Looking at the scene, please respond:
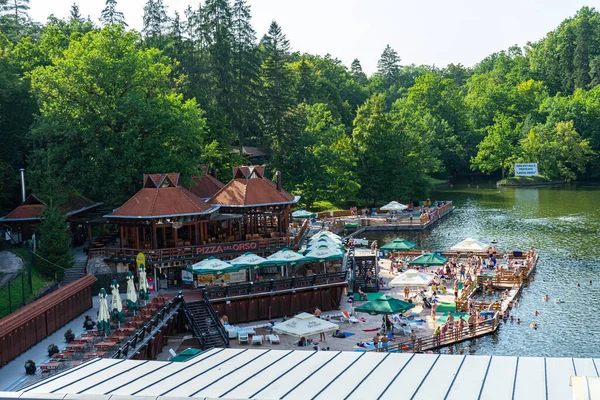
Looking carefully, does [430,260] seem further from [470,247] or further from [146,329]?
[146,329]

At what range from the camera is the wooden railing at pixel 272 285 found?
128 ft

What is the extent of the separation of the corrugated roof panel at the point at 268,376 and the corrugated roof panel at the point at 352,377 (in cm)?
115

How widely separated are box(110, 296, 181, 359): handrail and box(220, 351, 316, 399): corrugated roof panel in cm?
1325

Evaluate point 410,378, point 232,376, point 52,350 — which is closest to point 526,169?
point 52,350

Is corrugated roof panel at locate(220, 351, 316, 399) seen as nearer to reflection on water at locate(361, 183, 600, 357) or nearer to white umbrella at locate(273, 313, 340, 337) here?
white umbrella at locate(273, 313, 340, 337)

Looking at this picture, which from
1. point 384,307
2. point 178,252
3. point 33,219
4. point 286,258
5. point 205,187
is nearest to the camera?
point 384,307

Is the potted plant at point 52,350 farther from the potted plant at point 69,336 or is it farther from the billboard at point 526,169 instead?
the billboard at point 526,169

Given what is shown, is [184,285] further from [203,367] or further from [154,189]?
[203,367]

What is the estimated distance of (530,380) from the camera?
1388 centimetres

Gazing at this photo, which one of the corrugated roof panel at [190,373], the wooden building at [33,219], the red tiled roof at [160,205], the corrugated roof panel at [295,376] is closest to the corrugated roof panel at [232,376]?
the corrugated roof panel at [190,373]

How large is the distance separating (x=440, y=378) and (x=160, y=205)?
30996 mm

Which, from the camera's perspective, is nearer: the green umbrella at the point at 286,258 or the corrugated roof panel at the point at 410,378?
the corrugated roof panel at the point at 410,378

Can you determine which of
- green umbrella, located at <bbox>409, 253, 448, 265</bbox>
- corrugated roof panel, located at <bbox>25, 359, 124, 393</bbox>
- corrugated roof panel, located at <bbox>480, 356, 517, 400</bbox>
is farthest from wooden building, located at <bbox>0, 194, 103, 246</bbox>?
corrugated roof panel, located at <bbox>480, 356, 517, 400</bbox>

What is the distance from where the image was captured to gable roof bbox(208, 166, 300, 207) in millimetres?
48125
